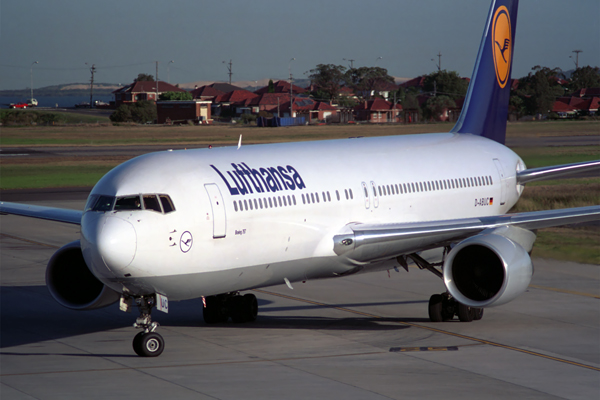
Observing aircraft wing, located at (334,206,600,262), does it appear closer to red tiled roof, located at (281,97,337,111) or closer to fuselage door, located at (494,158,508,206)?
fuselage door, located at (494,158,508,206)

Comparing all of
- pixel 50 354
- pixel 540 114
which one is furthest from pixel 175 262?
pixel 540 114

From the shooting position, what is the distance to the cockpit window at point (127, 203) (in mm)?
15000

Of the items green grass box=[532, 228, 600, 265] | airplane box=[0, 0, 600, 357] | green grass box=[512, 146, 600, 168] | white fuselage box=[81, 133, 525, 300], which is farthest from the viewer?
green grass box=[512, 146, 600, 168]

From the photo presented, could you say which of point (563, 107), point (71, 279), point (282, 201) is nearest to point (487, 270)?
point (282, 201)

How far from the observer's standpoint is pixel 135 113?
155750mm

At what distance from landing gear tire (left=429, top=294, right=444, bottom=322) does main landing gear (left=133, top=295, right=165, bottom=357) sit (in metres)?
7.04

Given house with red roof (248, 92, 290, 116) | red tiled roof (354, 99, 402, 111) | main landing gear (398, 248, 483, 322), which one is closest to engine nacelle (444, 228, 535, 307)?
main landing gear (398, 248, 483, 322)

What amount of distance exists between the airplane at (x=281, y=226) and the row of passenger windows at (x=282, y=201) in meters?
0.03

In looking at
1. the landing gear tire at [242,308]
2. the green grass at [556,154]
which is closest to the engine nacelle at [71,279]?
the landing gear tire at [242,308]

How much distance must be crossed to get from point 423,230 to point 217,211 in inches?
208

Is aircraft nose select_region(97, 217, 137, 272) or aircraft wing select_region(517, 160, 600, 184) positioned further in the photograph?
aircraft wing select_region(517, 160, 600, 184)

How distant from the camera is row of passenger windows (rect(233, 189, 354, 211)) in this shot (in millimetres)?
16406

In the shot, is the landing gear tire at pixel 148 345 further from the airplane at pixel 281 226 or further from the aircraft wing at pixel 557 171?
the aircraft wing at pixel 557 171

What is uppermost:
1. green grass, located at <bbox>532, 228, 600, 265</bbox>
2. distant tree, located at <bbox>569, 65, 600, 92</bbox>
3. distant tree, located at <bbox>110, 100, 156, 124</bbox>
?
distant tree, located at <bbox>569, 65, 600, 92</bbox>
